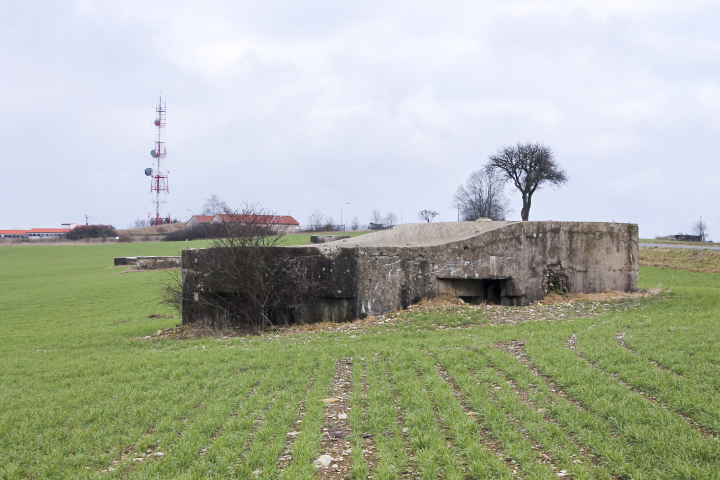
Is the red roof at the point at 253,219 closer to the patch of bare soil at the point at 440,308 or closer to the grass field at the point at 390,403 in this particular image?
the patch of bare soil at the point at 440,308

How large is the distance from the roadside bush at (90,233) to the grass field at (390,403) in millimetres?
72461

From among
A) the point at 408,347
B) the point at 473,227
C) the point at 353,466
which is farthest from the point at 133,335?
the point at 353,466

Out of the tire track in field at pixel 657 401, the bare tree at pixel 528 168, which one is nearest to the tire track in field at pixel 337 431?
the tire track in field at pixel 657 401

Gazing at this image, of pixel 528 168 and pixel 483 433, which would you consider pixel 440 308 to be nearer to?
pixel 483 433

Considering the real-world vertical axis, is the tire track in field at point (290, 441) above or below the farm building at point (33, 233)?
below

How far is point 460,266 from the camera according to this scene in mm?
12375

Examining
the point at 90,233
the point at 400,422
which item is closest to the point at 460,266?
the point at 400,422

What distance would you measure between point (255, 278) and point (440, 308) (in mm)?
4059

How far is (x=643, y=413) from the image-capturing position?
4754mm

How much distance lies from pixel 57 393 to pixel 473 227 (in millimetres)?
10075

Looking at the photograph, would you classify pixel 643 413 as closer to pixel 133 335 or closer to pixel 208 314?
pixel 208 314

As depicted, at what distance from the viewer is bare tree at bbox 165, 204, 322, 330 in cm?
1190

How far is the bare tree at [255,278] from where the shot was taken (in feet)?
39.0

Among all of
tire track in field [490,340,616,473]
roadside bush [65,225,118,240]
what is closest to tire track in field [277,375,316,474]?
tire track in field [490,340,616,473]
